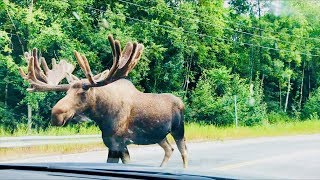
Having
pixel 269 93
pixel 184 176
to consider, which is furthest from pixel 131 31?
pixel 184 176

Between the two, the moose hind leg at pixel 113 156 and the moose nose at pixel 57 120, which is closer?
the moose nose at pixel 57 120

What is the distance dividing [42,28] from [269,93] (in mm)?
26214

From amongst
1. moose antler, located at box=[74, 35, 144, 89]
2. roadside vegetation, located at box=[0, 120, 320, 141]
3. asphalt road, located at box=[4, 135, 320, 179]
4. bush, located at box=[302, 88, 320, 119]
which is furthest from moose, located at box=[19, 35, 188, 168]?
bush, located at box=[302, 88, 320, 119]

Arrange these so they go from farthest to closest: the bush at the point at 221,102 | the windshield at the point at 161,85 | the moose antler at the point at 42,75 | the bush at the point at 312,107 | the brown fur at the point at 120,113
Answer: the bush at the point at 312,107
the bush at the point at 221,102
the moose antler at the point at 42,75
the windshield at the point at 161,85
the brown fur at the point at 120,113

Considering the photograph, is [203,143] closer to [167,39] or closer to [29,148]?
[29,148]

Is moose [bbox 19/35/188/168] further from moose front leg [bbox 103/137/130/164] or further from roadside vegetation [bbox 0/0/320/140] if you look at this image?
roadside vegetation [bbox 0/0/320/140]

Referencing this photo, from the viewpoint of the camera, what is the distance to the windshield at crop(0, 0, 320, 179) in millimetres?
6633

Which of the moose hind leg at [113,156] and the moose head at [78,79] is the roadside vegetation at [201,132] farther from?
the moose hind leg at [113,156]

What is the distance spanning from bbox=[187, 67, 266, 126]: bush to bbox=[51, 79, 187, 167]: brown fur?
16.0 metres

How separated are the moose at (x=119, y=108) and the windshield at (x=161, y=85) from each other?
13 millimetres

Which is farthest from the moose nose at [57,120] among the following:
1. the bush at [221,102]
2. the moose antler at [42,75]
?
the bush at [221,102]

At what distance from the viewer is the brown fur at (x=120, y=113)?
6.20m

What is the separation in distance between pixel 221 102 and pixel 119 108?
63.7 feet

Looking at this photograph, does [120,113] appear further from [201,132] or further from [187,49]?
[187,49]
